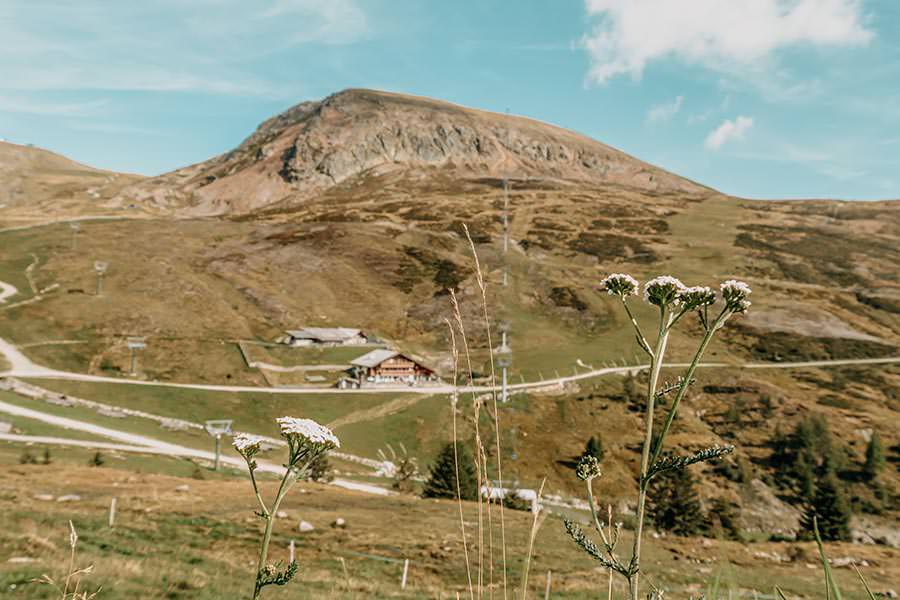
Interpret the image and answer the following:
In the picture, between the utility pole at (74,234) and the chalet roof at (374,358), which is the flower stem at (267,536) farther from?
the utility pole at (74,234)

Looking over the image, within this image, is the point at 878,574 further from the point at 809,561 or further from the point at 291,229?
the point at 291,229

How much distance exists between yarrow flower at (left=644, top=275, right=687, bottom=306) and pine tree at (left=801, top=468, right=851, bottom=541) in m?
67.3

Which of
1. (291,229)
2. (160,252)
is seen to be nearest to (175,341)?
(160,252)

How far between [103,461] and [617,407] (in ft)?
234

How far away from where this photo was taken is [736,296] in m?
4.13

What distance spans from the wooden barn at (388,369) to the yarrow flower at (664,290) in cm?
9029

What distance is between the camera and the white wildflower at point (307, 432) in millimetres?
4117

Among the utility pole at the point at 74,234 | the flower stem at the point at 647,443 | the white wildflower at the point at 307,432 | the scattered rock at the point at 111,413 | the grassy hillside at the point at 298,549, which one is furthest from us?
the utility pole at the point at 74,234

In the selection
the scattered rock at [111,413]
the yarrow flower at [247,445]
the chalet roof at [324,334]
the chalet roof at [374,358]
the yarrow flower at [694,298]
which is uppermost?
the yarrow flower at [694,298]

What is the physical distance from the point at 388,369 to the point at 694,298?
93465 millimetres

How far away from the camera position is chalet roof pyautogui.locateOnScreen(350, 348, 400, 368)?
309 feet

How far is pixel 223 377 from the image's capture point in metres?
87.2

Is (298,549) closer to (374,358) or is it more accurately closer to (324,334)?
(374,358)

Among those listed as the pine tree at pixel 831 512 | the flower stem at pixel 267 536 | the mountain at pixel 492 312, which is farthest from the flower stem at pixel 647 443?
the pine tree at pixel 831 512
